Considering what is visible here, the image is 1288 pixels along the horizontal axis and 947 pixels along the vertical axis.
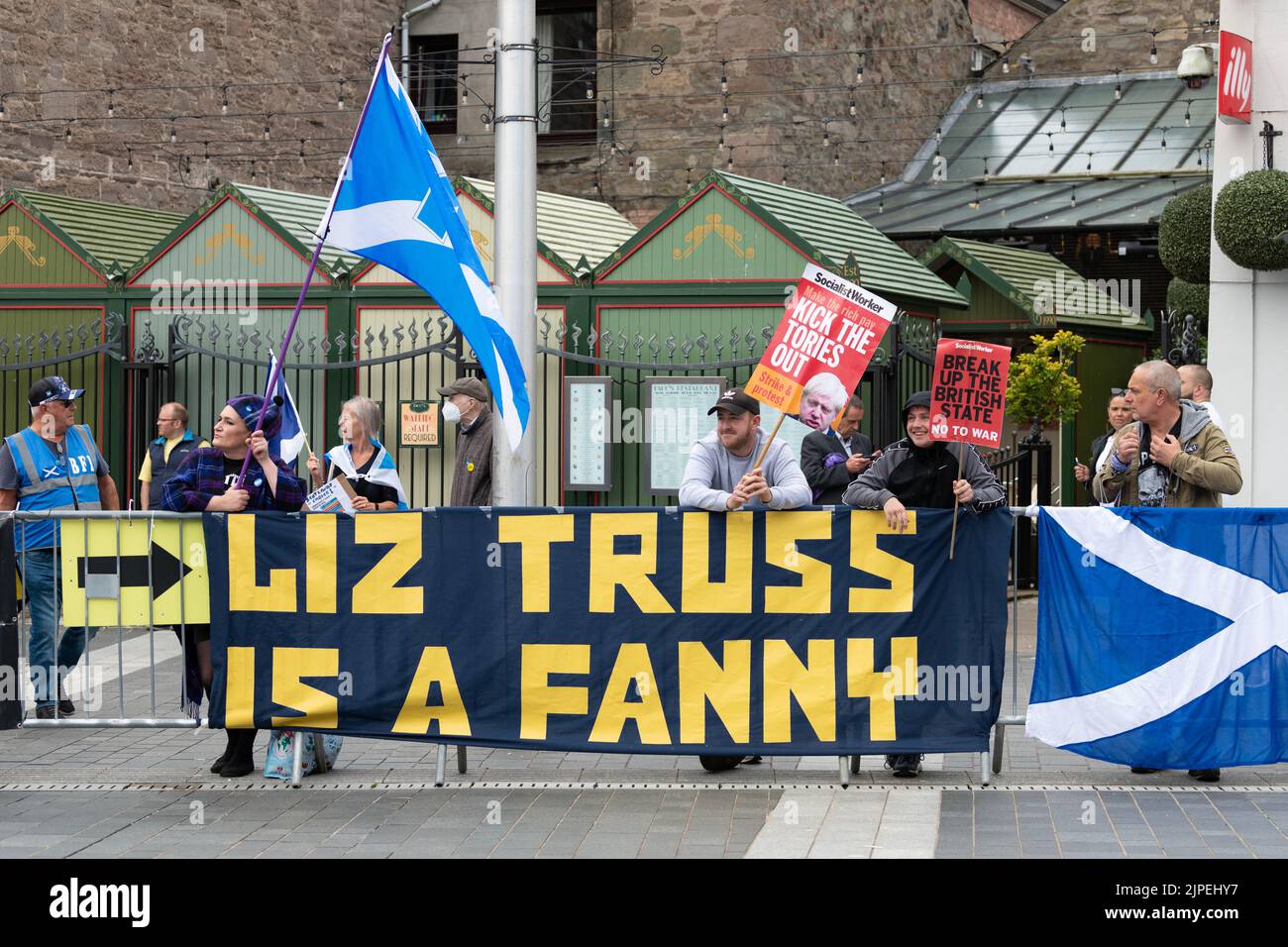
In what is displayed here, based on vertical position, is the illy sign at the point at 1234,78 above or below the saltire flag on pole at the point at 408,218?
above

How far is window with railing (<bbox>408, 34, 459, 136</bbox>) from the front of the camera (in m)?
25.7

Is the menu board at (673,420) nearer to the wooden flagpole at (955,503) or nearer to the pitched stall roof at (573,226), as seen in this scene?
the pitched stall roof at (573,226)

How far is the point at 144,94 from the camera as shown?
21.8m

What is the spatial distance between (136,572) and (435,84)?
61.6 feet

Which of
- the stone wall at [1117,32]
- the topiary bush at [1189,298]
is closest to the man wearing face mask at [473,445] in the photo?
the topiary bush at [1189,298]

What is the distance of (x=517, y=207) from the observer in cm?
913

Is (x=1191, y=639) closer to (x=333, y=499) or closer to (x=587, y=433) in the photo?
(x=333, y=499)

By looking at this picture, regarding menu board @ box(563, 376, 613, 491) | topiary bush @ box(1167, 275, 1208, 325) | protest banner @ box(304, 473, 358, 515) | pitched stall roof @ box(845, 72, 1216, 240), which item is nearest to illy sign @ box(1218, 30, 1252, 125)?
topiary bush @ box(1167, 275, 1208, 325)

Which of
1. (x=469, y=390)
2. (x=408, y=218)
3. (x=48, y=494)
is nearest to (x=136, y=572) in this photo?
(x=48, y=494)

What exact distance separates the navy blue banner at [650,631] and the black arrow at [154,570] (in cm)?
64

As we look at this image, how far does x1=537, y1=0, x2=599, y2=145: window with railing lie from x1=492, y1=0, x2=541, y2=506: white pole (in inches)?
617

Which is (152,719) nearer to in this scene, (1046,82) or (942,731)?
(942,731)

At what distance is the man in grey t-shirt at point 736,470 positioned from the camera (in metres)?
7.95

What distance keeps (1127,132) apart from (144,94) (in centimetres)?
1408
